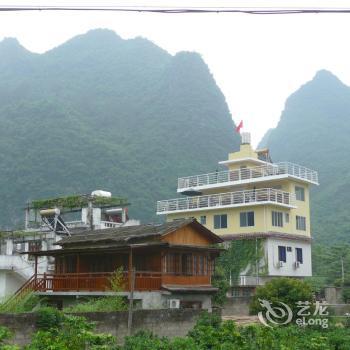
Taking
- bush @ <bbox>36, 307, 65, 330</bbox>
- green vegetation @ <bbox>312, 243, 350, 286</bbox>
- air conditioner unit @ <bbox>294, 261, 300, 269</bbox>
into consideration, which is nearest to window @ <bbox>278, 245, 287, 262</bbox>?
air conditioner unit @ <bbox>294, 261, 300, 269</bbox>

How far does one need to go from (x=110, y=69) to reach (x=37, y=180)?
62.0m

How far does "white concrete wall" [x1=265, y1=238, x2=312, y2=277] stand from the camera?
1662 inches

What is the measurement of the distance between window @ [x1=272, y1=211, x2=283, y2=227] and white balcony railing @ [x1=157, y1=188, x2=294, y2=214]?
914 mm

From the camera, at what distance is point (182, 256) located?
87.5 feet

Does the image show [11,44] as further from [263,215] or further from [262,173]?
[263,215]

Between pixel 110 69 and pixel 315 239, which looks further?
pixel 110 69

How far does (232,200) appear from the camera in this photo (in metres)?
45.3

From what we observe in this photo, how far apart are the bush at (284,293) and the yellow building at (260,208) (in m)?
17.4

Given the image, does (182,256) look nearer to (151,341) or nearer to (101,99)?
(151,341)

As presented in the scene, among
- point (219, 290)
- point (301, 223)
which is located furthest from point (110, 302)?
point (301, 223)

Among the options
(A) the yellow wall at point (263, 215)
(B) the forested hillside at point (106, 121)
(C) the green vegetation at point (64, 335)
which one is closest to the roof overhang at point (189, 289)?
(C) the green vegetation at point (64, 335)

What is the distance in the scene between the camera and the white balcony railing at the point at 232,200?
43312 millimetres

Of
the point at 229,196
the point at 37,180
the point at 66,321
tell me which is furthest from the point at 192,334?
the point at 37,180

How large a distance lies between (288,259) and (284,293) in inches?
813
